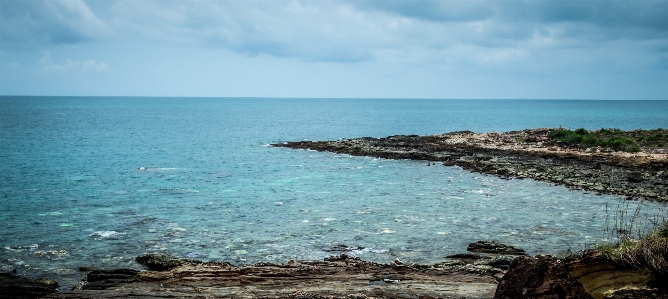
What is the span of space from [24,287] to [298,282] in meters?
7.53

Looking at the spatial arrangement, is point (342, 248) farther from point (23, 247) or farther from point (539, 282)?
point (23, 247)

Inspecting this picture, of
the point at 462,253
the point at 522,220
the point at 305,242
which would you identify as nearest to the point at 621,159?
the point at 522,220

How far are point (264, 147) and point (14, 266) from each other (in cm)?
5028

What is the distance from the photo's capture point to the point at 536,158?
151 feet

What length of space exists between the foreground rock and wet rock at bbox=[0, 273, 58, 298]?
0.92 metres

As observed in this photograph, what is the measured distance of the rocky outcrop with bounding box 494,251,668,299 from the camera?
830cm

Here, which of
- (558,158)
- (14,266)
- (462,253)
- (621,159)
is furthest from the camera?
(558,158)

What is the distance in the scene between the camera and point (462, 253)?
1922 centimetres

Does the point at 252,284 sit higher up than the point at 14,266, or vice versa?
the point at 252,284

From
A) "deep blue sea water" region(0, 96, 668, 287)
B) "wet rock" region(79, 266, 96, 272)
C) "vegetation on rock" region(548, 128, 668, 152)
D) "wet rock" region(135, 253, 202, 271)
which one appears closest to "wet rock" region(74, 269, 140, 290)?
"deep blue sea water" region(0, 96, 668, 287)

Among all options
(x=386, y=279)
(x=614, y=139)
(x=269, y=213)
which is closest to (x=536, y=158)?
(x=614, y=139)

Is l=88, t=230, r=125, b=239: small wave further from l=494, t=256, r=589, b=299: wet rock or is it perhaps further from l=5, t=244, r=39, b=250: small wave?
l=494, t=256, r=589, b=299: wet rock

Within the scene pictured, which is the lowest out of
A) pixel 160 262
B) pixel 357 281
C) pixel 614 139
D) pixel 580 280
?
pixel 160 262

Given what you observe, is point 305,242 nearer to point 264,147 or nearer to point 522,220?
point 522,220
